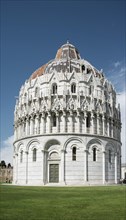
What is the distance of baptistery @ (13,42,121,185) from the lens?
177 ft

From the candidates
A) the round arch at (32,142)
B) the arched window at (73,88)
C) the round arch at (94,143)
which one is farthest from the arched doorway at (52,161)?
the arched window at (73,88)

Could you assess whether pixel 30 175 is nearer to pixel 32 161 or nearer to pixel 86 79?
pixel 32 161

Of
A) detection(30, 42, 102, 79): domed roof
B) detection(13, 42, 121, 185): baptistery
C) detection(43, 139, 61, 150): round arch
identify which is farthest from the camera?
detection(30, 42, 102, 79): domed roof

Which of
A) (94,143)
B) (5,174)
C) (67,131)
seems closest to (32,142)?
(67,131)

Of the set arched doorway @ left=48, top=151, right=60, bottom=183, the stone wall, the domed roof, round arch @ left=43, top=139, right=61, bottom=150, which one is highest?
the domed roof

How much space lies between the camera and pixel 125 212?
1642cm

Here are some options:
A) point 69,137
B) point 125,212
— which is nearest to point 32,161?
point 69,137

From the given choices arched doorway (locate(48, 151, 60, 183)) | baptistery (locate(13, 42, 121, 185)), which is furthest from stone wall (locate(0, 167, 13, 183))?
arched doorway (locate(48, 151, 60, 183))

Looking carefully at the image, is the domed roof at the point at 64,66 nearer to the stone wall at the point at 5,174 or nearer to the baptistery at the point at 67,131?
the baptistery at the point at 67,131

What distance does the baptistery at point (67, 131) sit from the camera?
54.0 metres

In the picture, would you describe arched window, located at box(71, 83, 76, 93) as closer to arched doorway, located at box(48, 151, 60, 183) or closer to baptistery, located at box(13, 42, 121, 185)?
baptistery, located at box(13, 42, 121, 185)

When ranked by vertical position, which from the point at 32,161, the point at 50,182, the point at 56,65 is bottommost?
the point at 50,182

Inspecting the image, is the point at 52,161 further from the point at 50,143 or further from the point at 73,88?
the point at 73,88

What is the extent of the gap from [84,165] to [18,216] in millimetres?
39949
